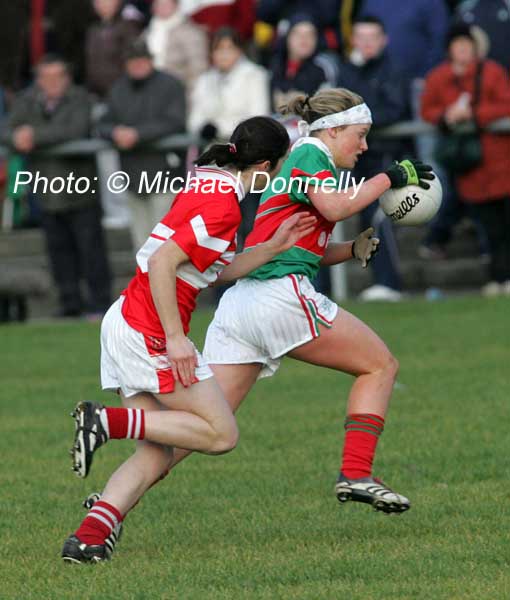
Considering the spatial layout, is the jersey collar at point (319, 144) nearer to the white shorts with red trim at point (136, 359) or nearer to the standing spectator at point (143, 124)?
the white shorts with red trim at point (136, 359)

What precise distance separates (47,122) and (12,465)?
22.4ft

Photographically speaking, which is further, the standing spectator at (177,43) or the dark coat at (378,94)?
the standing spectator at (177,43)

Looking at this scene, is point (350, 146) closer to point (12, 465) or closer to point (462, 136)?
point (12, 465)

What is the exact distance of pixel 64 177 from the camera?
14.6m

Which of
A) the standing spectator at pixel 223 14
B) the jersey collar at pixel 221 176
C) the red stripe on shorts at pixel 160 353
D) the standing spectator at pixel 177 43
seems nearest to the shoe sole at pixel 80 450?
the red stripe on shorts at pixel 160 353

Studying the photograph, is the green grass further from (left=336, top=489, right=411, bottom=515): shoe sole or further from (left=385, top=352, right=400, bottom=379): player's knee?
(left=385, top=352, right=400, bottom=379): player's knee

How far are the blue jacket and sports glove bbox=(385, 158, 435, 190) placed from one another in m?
8.33

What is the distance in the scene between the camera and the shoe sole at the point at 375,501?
6.25 metres

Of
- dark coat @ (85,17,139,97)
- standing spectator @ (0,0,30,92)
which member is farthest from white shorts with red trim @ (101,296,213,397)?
standing spectator @ (0,0,30,92)

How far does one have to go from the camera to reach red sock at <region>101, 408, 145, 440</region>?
5828 millimetres

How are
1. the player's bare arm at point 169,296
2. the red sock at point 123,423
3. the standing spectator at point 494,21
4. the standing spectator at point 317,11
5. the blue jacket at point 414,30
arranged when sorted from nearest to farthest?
the player's bare arm at point 169,296 < the red sock at point 123,423 < the standing spectator at point 494,21 < the blue jacket at point 414,30 < the standing spectator at point 317,11

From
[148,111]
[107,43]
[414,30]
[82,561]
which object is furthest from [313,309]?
[107,43]

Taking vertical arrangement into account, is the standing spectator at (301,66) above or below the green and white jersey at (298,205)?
below

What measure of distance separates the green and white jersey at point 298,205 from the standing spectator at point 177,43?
8.44 meters
